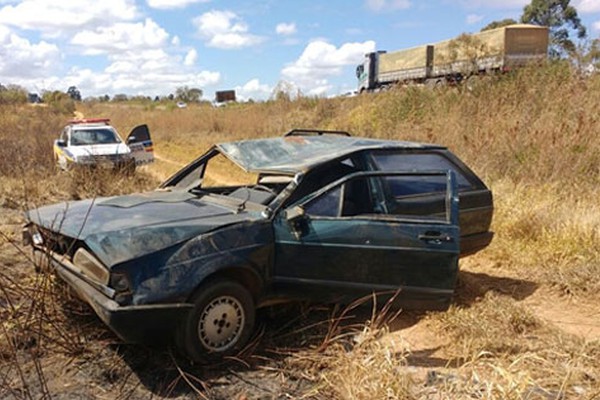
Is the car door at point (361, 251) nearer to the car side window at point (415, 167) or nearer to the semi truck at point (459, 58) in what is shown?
the car side window at point (415, 167)

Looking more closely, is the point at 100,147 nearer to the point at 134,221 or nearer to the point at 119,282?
the point at 134,221

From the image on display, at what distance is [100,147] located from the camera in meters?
13.1

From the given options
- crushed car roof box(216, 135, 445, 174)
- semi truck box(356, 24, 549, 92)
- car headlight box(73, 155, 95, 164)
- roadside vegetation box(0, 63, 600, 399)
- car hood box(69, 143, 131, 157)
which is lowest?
roadside vegetation box(0, 63, 600, 399)

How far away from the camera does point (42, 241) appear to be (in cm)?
391

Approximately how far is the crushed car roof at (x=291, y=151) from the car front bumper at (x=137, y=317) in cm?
139

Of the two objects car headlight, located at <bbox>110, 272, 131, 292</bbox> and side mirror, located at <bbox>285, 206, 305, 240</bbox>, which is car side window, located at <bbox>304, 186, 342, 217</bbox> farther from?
car headlight, located at <bbox>110, 272, 131, 292</bbox>

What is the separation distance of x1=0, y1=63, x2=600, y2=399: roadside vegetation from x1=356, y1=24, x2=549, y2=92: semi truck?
1.86 metres

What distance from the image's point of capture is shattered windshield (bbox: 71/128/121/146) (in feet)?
44.0

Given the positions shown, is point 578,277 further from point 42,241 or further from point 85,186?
point 85,186

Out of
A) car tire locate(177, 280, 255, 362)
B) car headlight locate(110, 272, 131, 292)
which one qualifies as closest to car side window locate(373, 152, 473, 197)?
car tire locate(177, 280, 255, 362)

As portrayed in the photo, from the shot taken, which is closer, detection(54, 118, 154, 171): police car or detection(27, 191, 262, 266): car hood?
detection(27, 191, 262, 266): car hood

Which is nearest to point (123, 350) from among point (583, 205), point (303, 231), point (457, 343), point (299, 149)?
point (303, 231)

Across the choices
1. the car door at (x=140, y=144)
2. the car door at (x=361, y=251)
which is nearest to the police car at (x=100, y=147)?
the car door at (x=140, y=144)

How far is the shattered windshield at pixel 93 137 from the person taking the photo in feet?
44.0
